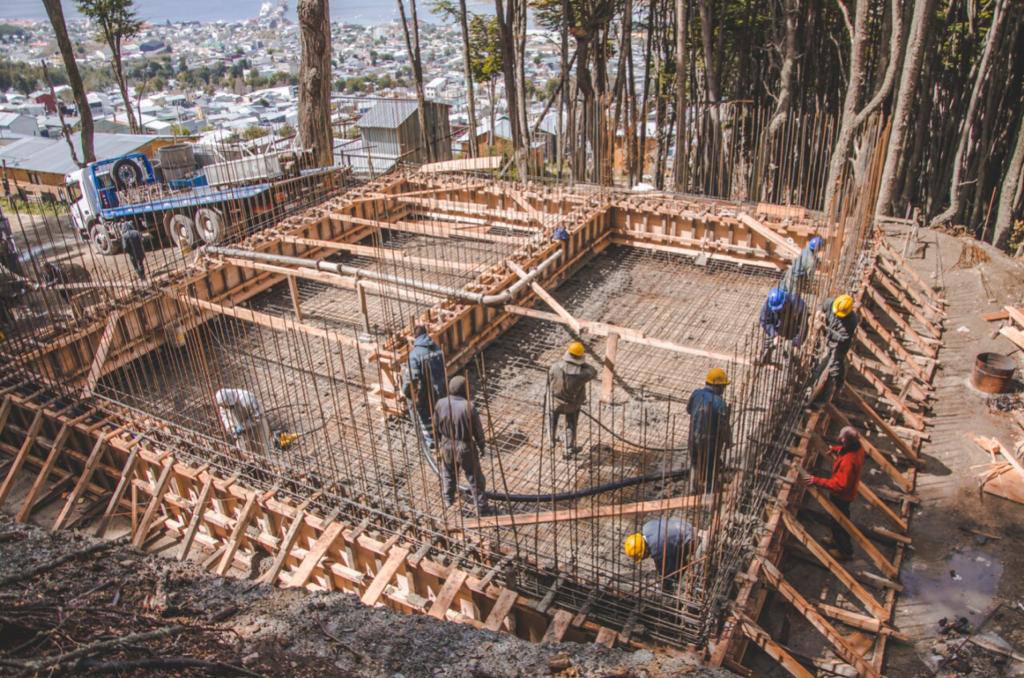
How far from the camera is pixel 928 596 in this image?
5418 millimetres

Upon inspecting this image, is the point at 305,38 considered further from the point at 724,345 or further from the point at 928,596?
the point at 928,596

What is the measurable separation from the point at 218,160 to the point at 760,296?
10.9 metres

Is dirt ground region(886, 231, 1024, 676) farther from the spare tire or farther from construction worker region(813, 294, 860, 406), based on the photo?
the spare tire

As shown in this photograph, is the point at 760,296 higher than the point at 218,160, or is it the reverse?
the point at 218,160

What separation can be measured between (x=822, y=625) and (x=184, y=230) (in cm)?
1106

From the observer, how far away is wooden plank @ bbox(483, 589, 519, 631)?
4403 millimetres

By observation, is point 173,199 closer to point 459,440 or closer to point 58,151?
point 459,440

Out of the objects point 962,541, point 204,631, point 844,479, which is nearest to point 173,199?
point 204,631

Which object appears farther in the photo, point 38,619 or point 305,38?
point 305,38

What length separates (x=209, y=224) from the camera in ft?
38.7

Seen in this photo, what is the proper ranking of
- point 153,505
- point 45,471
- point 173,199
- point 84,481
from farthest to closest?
point 173,199 < point 45,471 < point 84,481 < point 153,505

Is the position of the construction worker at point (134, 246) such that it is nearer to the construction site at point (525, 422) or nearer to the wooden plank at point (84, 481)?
the construction site at point (525, 422)

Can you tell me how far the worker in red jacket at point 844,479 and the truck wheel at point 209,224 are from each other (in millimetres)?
9387

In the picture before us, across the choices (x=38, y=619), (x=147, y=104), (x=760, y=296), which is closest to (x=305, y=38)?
(x=760, y=296)
